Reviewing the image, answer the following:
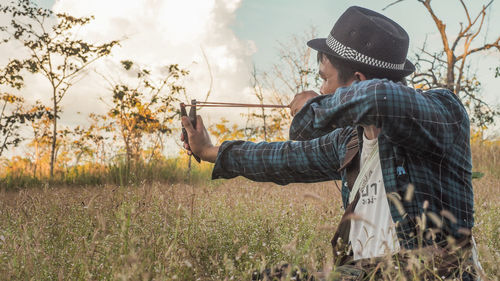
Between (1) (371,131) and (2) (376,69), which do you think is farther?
(2) (376,69)

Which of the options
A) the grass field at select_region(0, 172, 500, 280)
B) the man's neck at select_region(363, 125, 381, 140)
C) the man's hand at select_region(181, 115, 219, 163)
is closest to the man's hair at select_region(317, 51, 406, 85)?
the man's neck at select_region(363, 125, 381, 140)

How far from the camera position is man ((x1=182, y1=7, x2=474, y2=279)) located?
1634mm

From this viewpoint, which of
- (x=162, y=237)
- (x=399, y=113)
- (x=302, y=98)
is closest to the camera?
(x=399, y=113)

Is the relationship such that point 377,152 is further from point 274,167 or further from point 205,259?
point 205,259

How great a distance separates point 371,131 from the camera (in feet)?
6.21

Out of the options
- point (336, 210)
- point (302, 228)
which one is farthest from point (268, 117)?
point (302, 228)

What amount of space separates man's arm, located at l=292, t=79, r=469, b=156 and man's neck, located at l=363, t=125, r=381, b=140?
127 millimetres

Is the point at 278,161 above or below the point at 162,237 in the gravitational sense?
above

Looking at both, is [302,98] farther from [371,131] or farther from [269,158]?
[269,158]

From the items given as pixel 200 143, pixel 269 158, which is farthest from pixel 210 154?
pixel 269 158

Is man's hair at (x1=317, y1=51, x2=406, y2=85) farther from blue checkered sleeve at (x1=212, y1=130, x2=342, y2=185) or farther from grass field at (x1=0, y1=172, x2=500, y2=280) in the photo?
grass field at (x1=0, y1=172, x2=500, y2=280)

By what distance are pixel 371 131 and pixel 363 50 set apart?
0.40 metres

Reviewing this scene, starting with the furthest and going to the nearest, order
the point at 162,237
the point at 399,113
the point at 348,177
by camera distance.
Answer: the point at 162,237, the point at 348,177, the point at 399,113

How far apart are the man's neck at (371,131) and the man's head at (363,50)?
28cm
